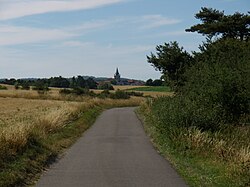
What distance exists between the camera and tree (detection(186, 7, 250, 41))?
1567 inches

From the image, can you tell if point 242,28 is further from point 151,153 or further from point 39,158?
point 39,158

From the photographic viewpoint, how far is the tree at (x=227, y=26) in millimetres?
39812

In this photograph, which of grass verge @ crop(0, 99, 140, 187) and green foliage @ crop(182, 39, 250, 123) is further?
green foliage @ crop(182, 39, 250, 123)

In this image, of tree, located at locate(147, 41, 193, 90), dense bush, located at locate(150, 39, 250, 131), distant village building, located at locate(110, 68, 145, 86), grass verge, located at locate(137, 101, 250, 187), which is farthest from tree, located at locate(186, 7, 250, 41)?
distant village building, located at locate(110, 68, 145, 86)

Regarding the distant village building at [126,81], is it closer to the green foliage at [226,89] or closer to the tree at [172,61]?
the tree at [172,61]

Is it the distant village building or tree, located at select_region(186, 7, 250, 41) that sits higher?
tree, located at select_region(186, 7, 250, 41)

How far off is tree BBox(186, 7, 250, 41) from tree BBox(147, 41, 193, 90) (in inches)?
198

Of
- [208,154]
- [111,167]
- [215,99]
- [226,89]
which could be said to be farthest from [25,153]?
[226,89]

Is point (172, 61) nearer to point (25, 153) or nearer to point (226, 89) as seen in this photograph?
point (226, 89)

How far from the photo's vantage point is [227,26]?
39938 millimetres

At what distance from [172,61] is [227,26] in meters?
7.51

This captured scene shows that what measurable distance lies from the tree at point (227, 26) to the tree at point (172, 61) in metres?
5.03

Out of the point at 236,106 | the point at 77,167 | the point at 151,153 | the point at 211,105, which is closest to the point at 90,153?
the point at 151,153

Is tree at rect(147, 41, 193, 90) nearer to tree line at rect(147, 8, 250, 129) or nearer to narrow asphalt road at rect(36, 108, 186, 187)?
tree line at rect(147, 8, 250, 129)
